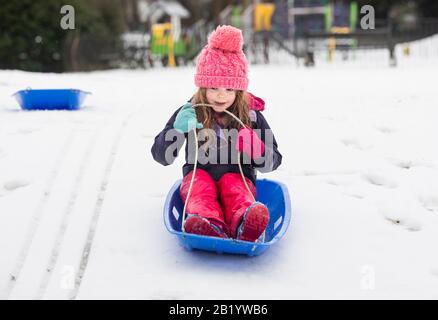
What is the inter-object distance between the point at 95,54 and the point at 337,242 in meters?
9.85

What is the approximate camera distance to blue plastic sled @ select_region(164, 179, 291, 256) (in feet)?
7.42

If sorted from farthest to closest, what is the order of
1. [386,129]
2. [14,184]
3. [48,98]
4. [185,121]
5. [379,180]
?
1. [48,98]
2. [386,129]
3. [379,180]
4. [14,184]
5. [185,121]

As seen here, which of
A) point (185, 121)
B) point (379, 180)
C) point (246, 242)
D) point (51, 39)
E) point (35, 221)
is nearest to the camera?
point (246, 242)

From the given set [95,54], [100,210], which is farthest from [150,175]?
[95,54]

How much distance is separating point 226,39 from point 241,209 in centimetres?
85

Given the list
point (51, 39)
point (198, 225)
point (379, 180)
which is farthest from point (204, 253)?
point (51, 39)

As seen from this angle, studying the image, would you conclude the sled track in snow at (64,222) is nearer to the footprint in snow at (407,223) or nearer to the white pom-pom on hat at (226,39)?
the white pom-pom on hat at (226,39)

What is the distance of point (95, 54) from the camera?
1156 cm

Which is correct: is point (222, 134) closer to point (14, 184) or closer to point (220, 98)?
point (220, 98)

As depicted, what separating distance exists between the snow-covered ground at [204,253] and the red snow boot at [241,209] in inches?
5.9

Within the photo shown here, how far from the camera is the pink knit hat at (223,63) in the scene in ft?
8.64

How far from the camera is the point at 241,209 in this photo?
94.1 inches

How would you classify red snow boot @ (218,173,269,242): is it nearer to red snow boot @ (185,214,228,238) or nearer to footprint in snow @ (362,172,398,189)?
red snow boot @ (185,214,228,238)

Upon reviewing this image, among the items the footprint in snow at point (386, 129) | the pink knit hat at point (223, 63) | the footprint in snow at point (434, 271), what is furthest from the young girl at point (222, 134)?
the footprint in snow at point (386, 129)
